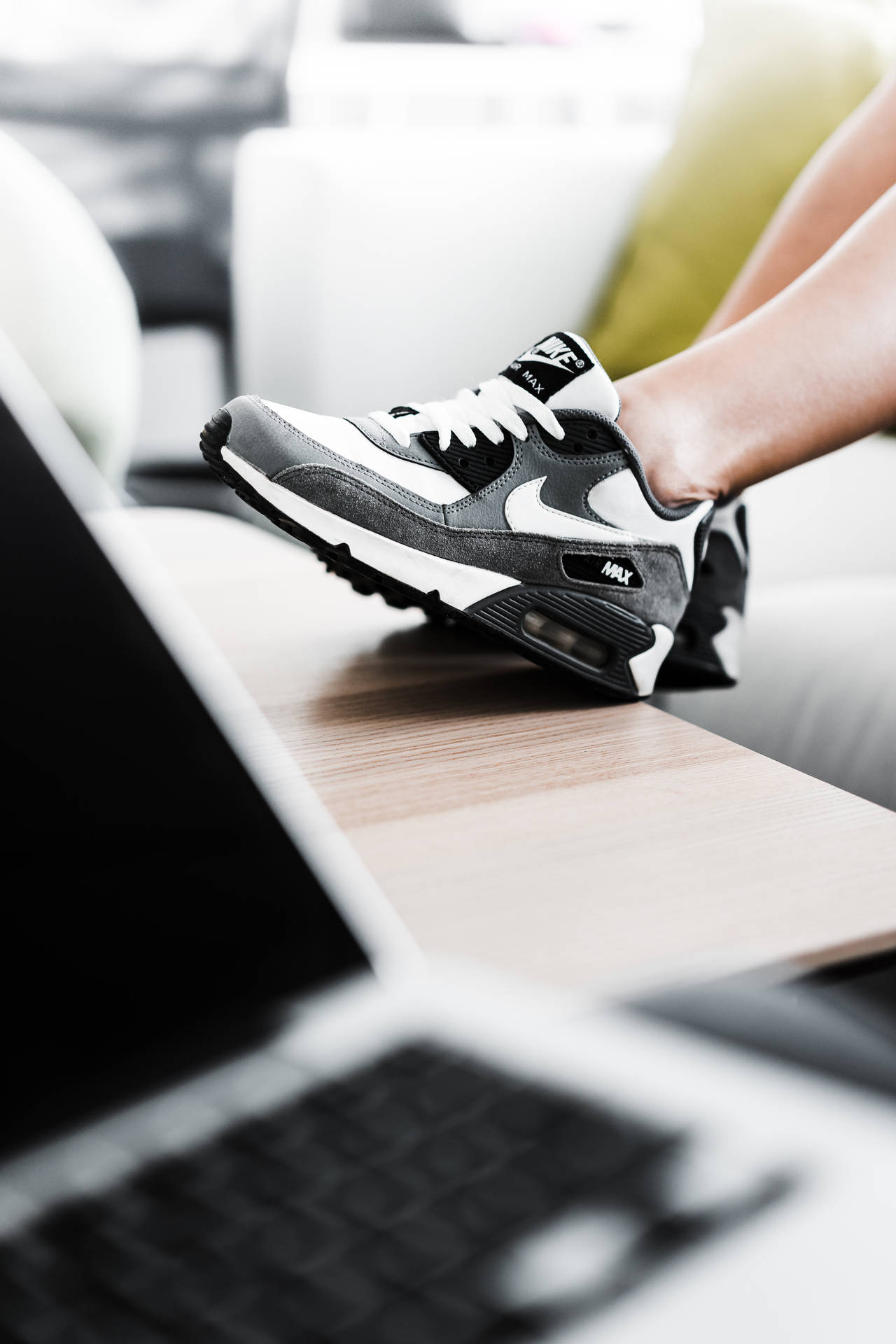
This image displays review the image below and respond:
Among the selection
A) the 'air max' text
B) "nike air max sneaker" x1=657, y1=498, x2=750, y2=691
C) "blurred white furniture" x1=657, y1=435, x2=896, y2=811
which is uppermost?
the 'air max' text

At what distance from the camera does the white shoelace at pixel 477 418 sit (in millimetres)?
525

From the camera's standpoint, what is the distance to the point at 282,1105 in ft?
0.72

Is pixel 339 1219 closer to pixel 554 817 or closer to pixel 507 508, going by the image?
pixel 554 817

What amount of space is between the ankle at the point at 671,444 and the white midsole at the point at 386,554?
0.11m

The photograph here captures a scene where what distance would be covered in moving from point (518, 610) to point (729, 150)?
0.87m

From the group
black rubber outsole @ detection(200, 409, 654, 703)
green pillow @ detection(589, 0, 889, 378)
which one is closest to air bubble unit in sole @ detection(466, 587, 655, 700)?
black rubber outsole @ detection(200, 409, 654, 703)

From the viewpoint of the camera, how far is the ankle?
55 centimetres

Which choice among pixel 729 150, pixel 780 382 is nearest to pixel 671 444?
pixel 780 382

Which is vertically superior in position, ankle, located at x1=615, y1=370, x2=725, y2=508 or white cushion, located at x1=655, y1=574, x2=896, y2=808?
ankle, located at x1=615, y1=370, x2=725, y2=508

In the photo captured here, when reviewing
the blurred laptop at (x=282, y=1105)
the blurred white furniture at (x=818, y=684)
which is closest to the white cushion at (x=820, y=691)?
the blurred white furniture at (x=818, y=684)

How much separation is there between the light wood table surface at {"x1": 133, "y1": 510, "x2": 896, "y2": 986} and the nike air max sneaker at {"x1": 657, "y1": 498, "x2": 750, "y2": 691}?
0.07m

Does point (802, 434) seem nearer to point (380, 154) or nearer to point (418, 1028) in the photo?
point (418, 1028)

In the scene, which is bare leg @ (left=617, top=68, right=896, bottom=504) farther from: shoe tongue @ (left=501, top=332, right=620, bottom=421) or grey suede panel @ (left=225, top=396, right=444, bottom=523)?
grey suede panel @ (left=225, top=396, right=444, bottom=523)

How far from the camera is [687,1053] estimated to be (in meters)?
0.25
